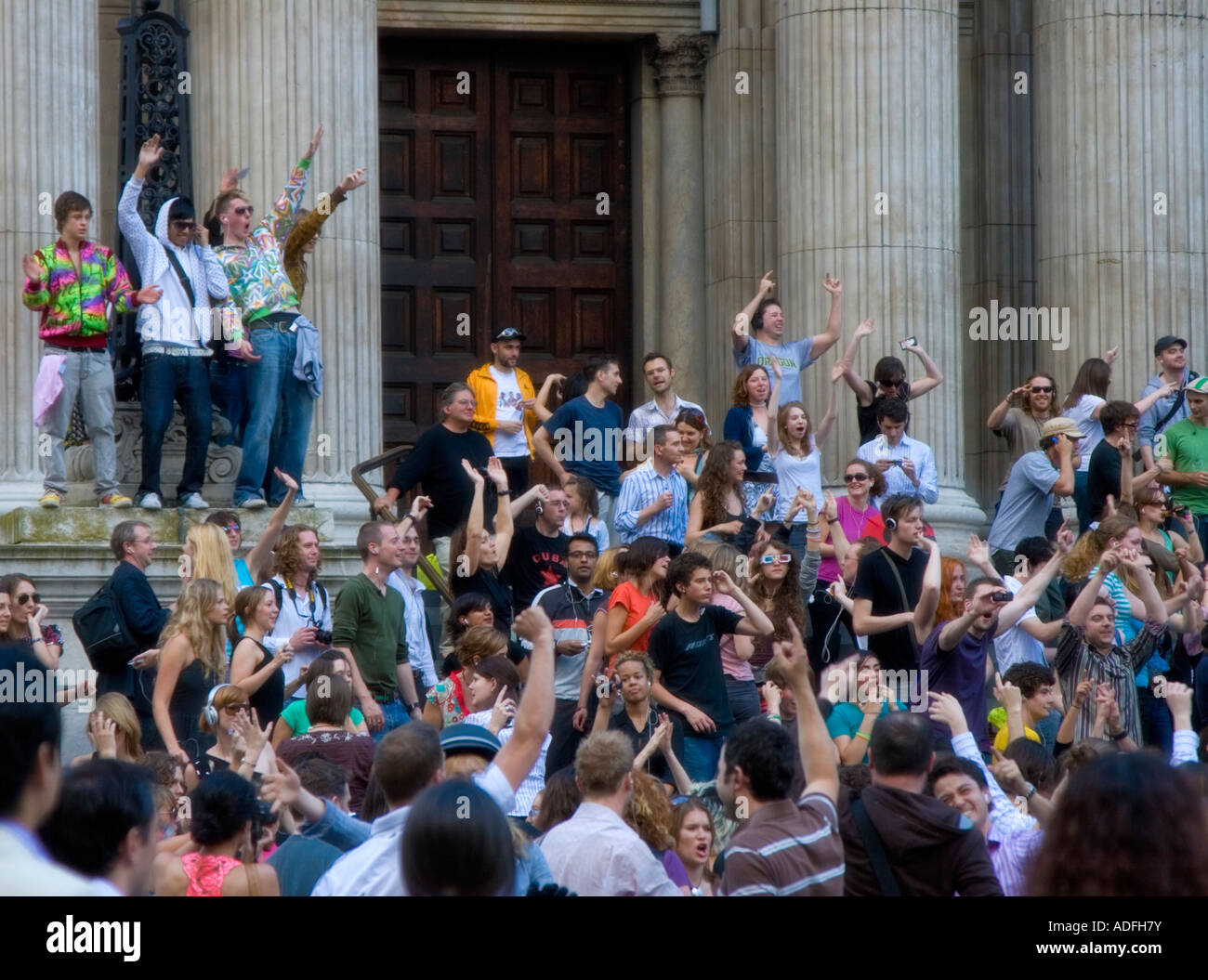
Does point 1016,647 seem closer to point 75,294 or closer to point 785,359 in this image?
point 785,359

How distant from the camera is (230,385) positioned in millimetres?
14680

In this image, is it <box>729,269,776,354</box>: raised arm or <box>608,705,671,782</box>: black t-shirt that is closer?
<box>608,705,671,782</box>: black t-shirt

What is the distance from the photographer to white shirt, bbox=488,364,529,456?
50.4ft

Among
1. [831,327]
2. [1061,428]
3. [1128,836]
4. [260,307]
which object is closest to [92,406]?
[260,307]

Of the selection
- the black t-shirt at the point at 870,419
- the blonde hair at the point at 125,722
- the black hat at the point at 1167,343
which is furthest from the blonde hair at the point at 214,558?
the black hat at the point at 1167,343

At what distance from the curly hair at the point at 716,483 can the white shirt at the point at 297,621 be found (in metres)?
2.68

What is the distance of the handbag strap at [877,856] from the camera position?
22.4ft

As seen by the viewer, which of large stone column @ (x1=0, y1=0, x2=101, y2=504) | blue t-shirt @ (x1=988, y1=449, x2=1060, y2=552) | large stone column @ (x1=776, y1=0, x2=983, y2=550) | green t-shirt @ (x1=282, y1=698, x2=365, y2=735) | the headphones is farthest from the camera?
large stone column @ (x1=776, y1=0, x2=983, y2=550)

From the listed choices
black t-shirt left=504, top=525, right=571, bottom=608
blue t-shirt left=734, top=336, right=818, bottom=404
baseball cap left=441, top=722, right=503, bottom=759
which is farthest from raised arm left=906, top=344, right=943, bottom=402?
baseball cap left=441, top=722, right=503, bottom=759

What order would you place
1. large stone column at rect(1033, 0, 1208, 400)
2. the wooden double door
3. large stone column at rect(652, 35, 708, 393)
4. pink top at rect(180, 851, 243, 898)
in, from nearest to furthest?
pink top at rect(180, 851, 243, 898) → large stone column at rect(1033, 0, 1208, 400) → the wooden double door → large stone column at rect(652, 35, 708, 393)

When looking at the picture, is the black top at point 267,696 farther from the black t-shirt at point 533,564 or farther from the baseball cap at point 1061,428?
the baseball cap at point 1061,428

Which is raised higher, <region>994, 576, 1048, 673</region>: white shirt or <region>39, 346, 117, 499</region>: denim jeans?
<region>39, 346, 117, 499</region>: denim jeans

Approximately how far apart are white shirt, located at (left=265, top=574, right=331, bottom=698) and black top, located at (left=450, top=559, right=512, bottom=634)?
1292mm

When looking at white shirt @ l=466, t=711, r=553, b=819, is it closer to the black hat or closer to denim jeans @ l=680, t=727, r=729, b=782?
denim jeans @ l=680, t=727, r=729, b=782
